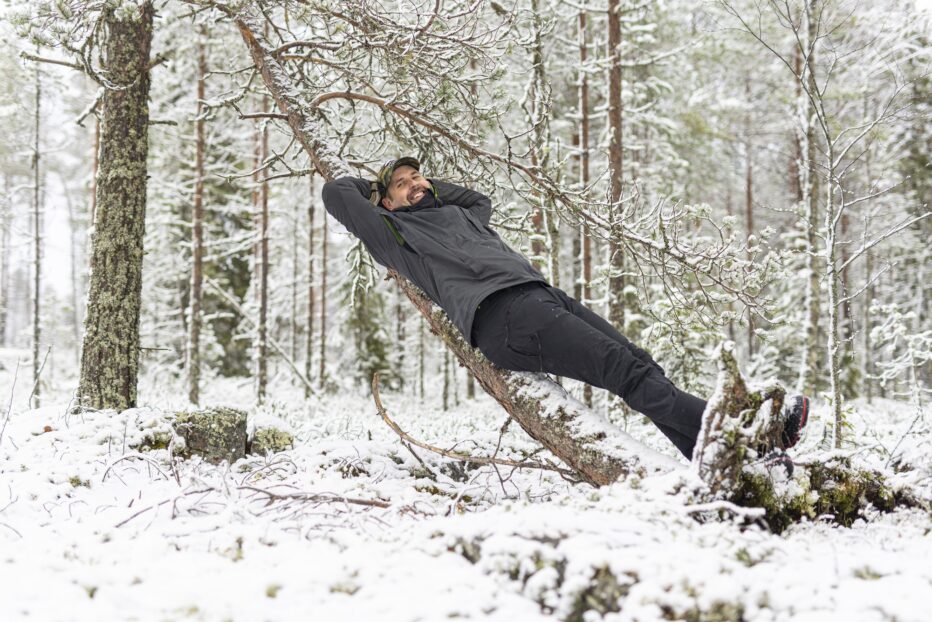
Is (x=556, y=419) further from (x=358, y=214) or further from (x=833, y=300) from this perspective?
(x=833, y=300)

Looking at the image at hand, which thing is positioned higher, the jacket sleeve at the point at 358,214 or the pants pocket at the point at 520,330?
the jacket sleeve at the point at 358,214

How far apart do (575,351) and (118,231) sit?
440 cm

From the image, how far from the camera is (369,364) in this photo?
20906 mm

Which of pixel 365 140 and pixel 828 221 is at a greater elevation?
pixel 365 140

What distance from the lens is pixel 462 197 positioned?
4906mm

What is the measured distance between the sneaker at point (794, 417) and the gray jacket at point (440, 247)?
5.45 ft

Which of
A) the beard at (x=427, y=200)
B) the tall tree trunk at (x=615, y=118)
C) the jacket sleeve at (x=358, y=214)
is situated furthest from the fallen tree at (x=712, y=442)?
the tall tree trunk at (x=615, y=118)

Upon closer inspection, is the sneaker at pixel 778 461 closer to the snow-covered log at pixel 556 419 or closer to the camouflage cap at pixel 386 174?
the snow-covered log at pixel 556 419

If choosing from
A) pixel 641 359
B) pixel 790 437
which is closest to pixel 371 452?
pixel 641 359

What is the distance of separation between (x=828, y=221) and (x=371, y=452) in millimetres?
5102

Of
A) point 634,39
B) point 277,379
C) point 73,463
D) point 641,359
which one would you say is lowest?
point 277,379

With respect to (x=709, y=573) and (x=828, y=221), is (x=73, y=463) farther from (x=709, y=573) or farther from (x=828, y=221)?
(x=828, y=221)

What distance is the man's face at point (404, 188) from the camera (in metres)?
4.73

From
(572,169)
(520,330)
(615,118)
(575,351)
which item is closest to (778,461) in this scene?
(575,351)
